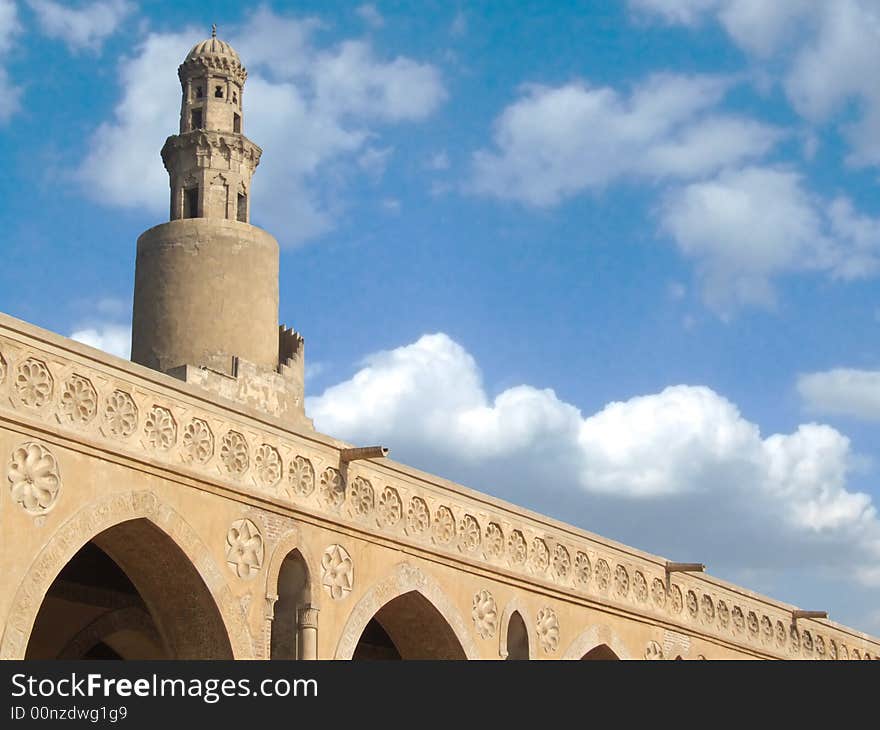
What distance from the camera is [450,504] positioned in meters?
16.8

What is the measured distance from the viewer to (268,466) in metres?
14.4

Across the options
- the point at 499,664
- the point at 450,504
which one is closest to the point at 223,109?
the point at 450,504

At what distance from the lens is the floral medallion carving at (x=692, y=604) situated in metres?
20.9

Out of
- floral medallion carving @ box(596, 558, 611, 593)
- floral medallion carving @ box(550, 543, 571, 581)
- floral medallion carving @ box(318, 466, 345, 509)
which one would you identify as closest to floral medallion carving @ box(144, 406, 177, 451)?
floral medallion carving @ box(318, 466, 345, 509)

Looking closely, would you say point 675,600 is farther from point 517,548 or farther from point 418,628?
point 418,628

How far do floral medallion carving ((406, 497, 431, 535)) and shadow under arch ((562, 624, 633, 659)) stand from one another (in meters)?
2.96

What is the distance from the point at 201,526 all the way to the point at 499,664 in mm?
3744

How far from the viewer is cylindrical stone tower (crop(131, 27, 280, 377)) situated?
21.3 meters

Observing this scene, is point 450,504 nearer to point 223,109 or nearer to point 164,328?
point 164,328

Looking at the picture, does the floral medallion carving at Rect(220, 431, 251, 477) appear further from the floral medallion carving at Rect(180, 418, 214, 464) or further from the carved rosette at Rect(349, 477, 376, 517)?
the carved rosette at Rect(349, 477, 376, 517)

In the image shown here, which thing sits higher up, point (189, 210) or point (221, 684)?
point (189, 210)

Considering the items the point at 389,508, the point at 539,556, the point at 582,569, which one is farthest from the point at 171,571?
the point at 582,569

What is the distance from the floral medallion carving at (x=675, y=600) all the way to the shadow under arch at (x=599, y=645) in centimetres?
139

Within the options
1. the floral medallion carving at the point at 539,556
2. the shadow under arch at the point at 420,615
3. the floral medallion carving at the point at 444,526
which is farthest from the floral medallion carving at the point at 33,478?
the floral medallion carving at the point at 539,556
